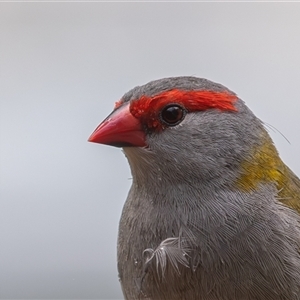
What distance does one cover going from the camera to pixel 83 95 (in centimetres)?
224

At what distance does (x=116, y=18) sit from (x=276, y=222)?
1.08m

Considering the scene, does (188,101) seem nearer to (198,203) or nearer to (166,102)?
(166,102)

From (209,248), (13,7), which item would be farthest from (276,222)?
(13,7)

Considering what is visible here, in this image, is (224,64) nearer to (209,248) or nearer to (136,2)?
(136,2)

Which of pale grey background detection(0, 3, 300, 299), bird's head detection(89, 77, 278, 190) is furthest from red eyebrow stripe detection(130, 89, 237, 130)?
pale grey background detection(0, 3, 300, 299)

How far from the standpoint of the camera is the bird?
61.7 inches

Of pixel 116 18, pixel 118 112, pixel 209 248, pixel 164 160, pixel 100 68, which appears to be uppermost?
pixel 116 18

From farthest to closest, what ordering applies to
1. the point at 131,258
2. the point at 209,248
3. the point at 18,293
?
1. the point at 18,293
2. the point at 131,258
3. the point at 209,248

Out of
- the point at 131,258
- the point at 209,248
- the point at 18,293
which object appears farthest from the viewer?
the point at 18,293

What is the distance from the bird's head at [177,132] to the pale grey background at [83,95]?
56cm

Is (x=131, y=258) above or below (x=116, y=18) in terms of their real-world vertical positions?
below

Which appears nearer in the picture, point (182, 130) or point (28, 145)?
point (182, 130)

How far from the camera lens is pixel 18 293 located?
2188 mm

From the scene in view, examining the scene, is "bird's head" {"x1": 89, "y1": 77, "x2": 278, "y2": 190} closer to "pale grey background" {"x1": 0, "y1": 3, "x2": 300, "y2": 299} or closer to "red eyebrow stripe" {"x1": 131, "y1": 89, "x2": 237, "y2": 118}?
"red eyebrow stripe" {"x1": 131, "y1": 89, "x2": 237, "y2": 118}
